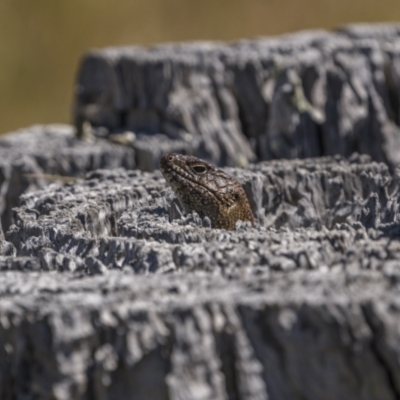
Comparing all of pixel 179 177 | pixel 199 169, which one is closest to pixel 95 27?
pixel 199 169

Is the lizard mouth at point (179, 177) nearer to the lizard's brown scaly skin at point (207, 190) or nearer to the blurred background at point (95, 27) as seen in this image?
the lizard's brown scaly skin at point (207, 190)

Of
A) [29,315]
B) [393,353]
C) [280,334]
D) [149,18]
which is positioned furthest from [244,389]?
[149,18]

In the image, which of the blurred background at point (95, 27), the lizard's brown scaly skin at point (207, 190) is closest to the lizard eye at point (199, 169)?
the lizard's brown scaly skin at point (207, 190)

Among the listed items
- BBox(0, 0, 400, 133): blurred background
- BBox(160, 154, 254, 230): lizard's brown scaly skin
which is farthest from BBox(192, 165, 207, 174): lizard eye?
BBox(0, 0, 400, 133): blurred background

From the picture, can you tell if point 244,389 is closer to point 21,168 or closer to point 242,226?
point 242,226

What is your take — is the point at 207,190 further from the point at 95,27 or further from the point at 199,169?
the point at 95,27

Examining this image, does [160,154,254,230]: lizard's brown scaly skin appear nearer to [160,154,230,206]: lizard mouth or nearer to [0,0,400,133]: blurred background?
[160,154,230,206]: lizard mouth
